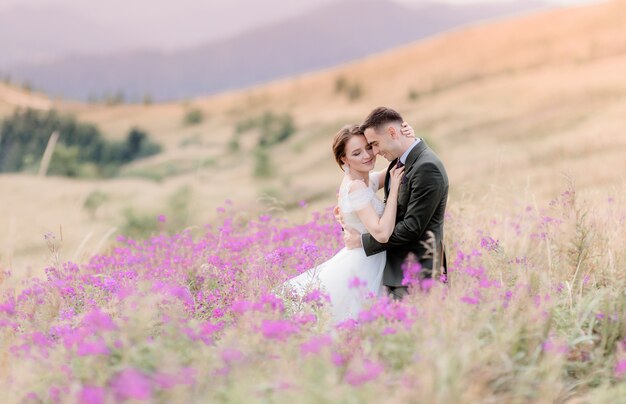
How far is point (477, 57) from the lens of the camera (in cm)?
5141

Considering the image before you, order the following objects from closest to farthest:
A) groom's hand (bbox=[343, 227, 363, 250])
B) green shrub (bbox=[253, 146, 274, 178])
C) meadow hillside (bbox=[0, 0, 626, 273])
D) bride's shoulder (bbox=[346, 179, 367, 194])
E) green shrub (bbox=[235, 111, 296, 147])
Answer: bride's shoulder (bbox=[346, 179, 367, 194]) → groom's hand (bbox=[343, 227, 363, 250]) → meadow hillside (bbox=[0, 0, 626, 273]) → green shrub (bbox=[253, 146, 274, 178]) → green shrub (bbox=[235, 111, 296, 147])

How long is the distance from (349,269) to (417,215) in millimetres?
783

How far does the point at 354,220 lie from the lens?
5.56 m

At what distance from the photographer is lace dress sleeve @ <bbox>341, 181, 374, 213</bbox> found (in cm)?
534

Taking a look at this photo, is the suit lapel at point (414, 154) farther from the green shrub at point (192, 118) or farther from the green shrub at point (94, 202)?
the green shrub at point (192, 118)

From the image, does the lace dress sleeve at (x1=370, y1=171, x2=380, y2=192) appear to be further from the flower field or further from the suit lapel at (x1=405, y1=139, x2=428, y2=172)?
the flower field

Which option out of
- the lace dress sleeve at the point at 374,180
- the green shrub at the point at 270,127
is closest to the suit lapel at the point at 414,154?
the lace dress sleeve at the point at 374,180

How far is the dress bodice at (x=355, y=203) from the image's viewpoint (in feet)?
17.6

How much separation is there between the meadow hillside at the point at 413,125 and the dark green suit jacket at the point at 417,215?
5.43ft

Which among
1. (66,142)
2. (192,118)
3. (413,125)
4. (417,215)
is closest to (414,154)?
(417,215)

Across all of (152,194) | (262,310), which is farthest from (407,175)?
(152,194)

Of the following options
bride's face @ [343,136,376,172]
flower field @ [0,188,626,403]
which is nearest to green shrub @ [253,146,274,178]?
flower field @ [0,188,626,403]

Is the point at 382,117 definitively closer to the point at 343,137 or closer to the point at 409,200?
the point at 343,137

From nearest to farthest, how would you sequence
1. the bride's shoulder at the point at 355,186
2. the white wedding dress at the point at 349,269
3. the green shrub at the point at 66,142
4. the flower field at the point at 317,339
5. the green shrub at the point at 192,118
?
the flower field at the point at 317,339
the white wedding dress at the point at 349,269
the bride's shoulder at the point at 355,186
the green shrub at the point at 66,142
the green shrub at the point at 192,118
